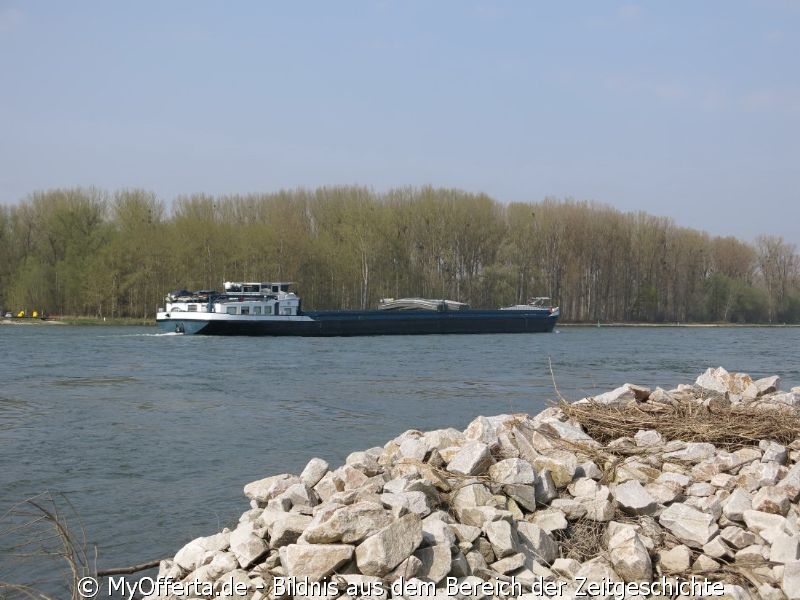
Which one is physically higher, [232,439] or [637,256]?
[637,256]

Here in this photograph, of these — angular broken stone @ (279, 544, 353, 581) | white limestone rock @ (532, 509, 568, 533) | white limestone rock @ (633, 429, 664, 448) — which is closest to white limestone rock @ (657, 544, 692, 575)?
white limestone rock @ (532, 509, 568, 533)

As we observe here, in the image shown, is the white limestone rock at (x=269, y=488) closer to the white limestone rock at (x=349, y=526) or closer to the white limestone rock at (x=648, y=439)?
the white limestone rock at (x=349, y=526)

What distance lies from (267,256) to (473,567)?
47.8m

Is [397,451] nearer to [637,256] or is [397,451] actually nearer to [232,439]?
[232,439]

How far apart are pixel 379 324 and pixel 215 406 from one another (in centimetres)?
2868

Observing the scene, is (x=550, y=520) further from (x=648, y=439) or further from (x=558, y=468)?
(x=648, y=439)

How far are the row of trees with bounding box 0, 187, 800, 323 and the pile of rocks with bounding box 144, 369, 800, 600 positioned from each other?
46.2m

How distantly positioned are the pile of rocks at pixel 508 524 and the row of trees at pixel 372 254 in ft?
152

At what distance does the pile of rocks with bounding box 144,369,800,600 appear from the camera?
4152 millimetres

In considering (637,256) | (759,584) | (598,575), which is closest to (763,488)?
(759,584)

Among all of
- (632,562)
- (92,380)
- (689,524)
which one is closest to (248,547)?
(632,562)

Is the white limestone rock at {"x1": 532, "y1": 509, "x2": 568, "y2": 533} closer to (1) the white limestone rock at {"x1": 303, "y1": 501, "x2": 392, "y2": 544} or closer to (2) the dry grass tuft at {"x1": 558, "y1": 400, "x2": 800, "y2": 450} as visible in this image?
(1) the white limestone rock at {"x1": 303, "y1": 501, "x2": 392, "y2": 544}

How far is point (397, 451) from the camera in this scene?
608cm

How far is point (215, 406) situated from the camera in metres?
14.7
